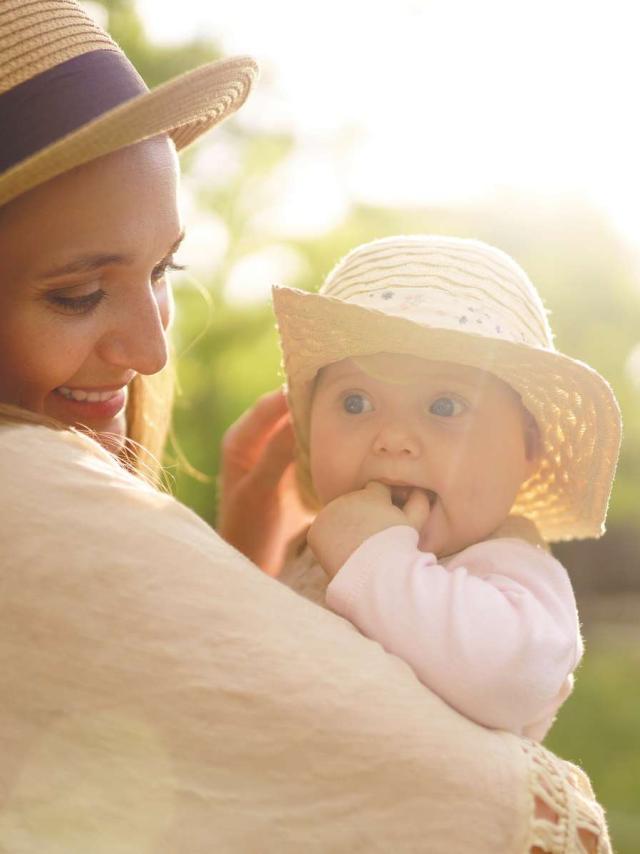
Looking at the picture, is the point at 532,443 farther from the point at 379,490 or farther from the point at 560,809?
the point at 560,809

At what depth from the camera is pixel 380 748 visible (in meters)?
1.47

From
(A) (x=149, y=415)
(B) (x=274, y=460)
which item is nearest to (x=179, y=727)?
(A) (x=149, y=415)

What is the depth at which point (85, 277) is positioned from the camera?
6.33 feet

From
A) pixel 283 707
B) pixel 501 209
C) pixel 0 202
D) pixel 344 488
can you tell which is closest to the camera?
pixel 283 707

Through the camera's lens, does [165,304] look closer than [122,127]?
No

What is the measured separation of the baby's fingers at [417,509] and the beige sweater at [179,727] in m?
0.68

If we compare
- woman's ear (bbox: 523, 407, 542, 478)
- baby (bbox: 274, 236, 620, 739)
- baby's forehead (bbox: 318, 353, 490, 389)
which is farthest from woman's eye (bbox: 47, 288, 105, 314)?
woman's ear (bbox: 523, 407, 542, 478)

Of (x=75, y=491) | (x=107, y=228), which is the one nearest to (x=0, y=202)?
(x=107, y=228)

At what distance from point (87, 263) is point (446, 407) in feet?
2.63

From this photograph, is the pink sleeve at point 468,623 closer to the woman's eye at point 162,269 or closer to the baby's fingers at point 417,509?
the baby's fingers at point 417,509

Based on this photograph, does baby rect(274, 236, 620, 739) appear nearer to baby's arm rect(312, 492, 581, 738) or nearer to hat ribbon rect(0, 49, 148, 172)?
baby's arm rect(312, 492, 581, 738)

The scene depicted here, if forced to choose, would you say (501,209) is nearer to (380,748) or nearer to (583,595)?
(583,595)

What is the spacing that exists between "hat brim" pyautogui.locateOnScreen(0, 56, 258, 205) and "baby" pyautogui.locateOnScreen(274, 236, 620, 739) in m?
0.50

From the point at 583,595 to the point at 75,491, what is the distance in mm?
11663
